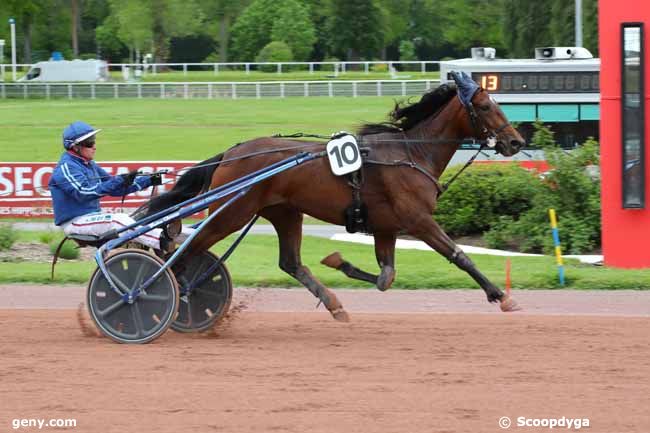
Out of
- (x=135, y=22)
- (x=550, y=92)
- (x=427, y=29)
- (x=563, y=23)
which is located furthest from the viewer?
(x=427, y=29)

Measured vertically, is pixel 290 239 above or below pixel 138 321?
above

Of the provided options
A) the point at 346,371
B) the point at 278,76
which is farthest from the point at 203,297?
the point at 278,76

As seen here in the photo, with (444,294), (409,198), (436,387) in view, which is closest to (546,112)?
(444,294)

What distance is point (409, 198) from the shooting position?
822 centimetres

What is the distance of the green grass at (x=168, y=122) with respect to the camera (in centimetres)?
2895

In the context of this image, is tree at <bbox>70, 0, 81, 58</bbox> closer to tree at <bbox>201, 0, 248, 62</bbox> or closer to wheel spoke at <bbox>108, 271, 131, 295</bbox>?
tree at <bbox>201, 0, 248, 62</bbox>

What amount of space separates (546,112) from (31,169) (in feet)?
28.6

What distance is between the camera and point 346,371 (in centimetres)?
715

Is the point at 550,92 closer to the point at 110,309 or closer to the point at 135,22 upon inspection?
the point at 110,309

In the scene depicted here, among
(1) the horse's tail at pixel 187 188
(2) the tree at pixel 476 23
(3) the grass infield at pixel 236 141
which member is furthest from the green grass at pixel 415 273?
(2) the tree at pixel 476 23

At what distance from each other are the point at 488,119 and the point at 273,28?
46159mm

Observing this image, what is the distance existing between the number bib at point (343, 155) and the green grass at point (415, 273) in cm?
305

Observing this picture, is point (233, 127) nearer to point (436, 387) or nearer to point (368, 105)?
point (368, 105)

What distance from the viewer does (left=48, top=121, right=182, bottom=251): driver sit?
7988 millimetres
